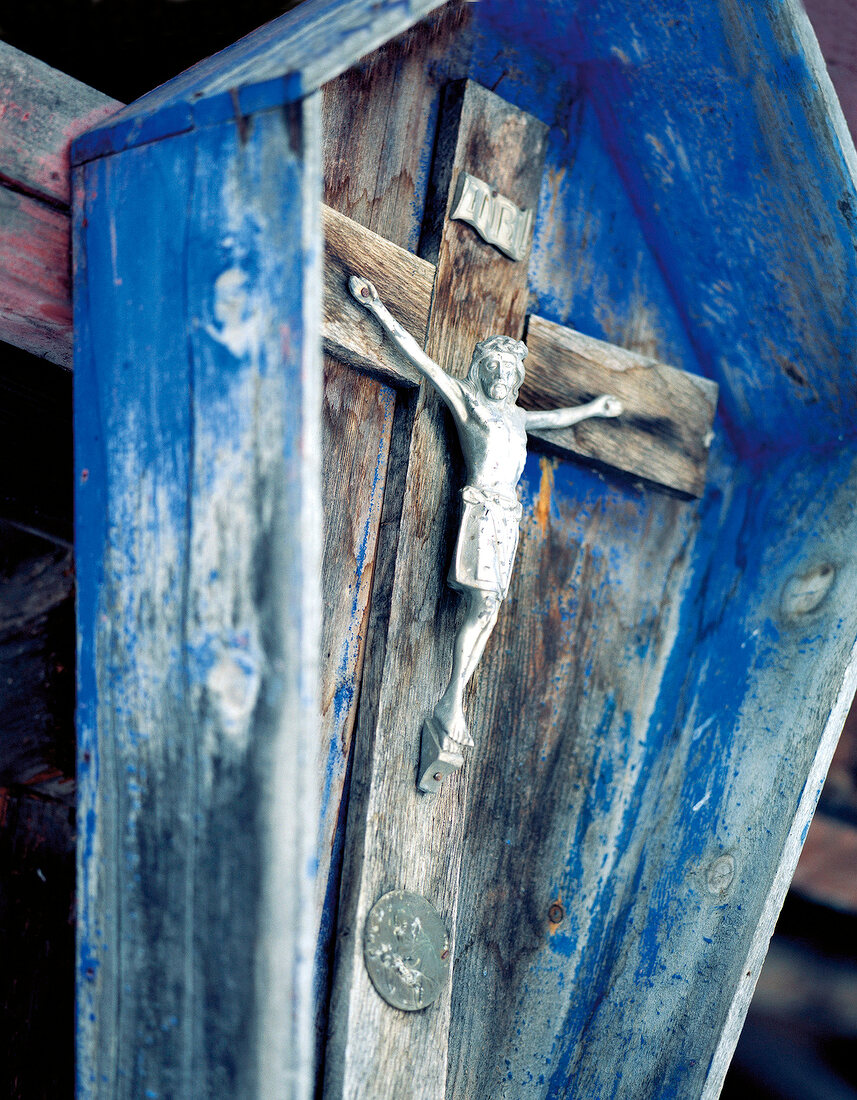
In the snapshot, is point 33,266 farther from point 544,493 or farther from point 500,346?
point 544,493

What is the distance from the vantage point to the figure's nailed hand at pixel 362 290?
1041 mm

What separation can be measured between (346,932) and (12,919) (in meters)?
0.32

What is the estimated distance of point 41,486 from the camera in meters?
1.02

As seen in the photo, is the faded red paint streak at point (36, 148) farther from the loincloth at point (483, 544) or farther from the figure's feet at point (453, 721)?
the figure's feet at point (453, 721)

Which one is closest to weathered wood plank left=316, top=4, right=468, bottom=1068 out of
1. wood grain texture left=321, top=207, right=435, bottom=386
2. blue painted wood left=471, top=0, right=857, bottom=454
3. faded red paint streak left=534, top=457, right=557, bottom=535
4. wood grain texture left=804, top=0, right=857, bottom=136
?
wood grain texture left=321, top=207, right=435, bottom=386

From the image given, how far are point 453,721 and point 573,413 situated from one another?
0.40 m

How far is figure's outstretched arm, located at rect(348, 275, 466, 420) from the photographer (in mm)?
1046

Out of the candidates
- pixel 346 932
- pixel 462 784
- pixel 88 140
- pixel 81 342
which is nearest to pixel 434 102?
pixel 88 140

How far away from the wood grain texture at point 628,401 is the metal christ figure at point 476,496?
11 centimetres

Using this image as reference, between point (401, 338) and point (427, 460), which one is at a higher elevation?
point (401, 338)

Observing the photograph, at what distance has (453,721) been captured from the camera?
Answer: 1.06 meters

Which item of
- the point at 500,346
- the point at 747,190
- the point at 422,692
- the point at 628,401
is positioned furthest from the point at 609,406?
the point at 422,692

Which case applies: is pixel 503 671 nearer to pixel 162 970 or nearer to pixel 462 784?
pixel 462 784

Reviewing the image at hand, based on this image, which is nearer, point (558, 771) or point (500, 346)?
point (500, 346)
